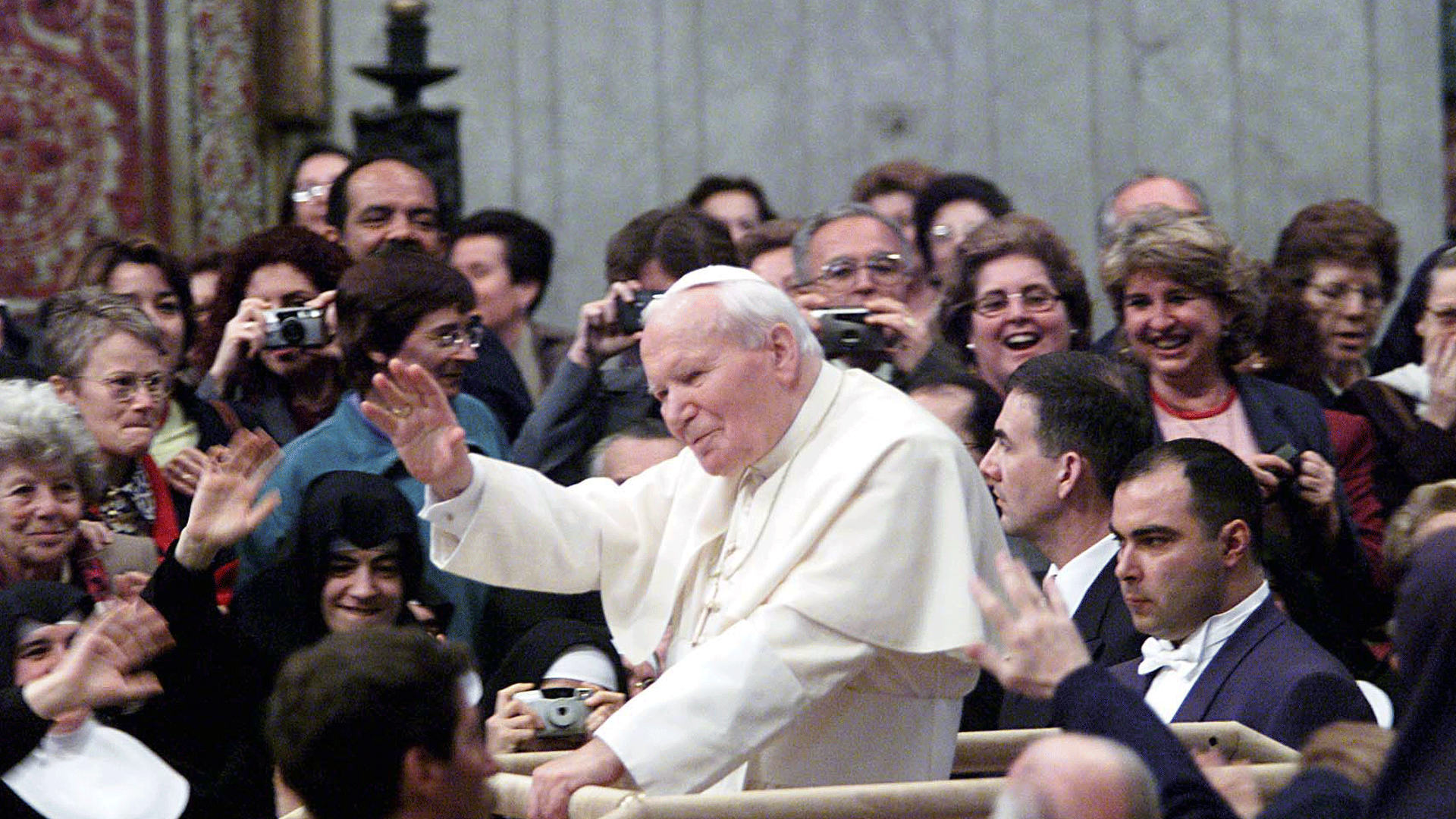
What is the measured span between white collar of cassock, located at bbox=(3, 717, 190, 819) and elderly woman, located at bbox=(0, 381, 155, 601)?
1.11ft

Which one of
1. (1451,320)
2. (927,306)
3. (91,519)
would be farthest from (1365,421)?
(91,519)

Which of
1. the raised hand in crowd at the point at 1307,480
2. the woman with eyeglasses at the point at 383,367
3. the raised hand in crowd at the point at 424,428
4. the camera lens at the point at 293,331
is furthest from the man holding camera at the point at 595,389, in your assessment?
the raised hand in crowd at the point at 1307,480

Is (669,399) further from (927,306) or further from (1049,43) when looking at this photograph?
(1049,43)

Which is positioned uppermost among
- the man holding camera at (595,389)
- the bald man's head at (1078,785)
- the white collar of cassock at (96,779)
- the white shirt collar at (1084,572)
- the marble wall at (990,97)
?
the marble wall at (990,97)

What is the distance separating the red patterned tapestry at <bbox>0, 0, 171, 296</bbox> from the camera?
8.01 m

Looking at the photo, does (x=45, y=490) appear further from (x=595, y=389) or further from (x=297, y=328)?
(x=595, y=389)

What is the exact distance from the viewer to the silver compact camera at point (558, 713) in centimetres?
448

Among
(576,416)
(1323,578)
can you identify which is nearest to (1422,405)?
(1323,578)

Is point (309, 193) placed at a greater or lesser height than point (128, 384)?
greater

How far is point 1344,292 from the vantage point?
612 centimetres

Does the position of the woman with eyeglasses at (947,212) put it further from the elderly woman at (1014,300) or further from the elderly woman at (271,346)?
the elderly woman at (271,346)

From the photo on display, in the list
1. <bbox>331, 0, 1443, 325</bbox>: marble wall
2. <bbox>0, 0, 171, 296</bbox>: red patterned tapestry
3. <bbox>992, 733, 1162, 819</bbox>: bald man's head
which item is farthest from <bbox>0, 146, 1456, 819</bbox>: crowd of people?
<bbox>331, 0, 1443, 325</bbox>: marble wall

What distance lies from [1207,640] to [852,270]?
162 centimetres

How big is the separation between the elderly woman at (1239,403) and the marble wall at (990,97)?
3137 mm
